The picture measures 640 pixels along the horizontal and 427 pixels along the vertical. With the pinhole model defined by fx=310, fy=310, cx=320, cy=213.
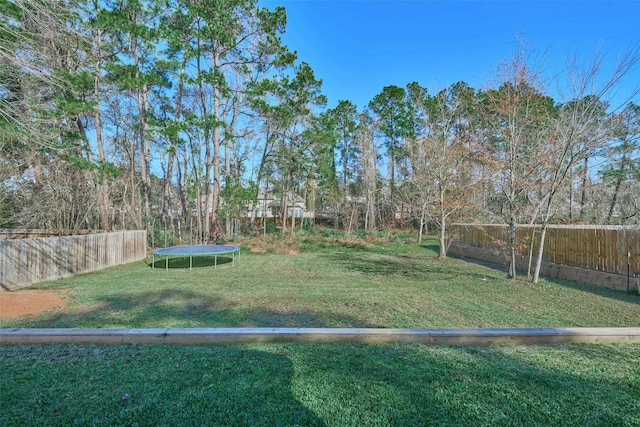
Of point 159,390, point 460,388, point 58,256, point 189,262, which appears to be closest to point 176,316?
point 159,390

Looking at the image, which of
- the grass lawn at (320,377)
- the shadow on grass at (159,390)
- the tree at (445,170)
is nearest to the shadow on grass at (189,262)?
the grass lawn at (320,377)

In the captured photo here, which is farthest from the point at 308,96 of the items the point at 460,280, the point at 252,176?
the point at 460,280

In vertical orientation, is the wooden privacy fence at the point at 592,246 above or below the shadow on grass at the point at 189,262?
above

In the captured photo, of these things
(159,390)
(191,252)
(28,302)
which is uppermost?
(191,252)

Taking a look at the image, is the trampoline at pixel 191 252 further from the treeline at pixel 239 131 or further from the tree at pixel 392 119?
the tree at pixel 392 119

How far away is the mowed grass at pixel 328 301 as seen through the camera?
4156 millimetres

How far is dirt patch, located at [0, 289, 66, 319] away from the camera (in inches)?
186

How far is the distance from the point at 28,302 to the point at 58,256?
3.15m

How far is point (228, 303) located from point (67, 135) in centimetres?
899

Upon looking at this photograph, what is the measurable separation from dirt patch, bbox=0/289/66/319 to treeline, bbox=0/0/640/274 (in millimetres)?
2656

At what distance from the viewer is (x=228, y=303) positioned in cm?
509

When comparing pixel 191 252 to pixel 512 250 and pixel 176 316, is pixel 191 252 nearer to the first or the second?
pixel 176 316

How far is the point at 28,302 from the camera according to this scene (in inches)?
208

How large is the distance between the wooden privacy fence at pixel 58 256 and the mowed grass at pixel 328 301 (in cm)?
49
